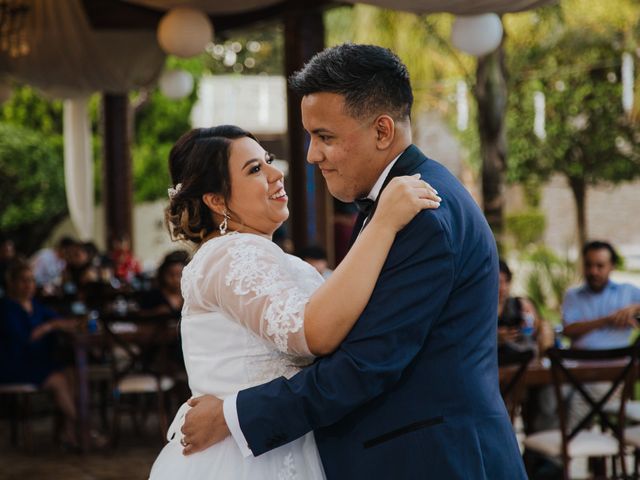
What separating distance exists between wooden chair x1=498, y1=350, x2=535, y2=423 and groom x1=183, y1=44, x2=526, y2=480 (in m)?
3.13

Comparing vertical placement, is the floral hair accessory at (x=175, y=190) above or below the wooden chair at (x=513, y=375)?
above

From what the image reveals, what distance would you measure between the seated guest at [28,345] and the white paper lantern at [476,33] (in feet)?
11.6

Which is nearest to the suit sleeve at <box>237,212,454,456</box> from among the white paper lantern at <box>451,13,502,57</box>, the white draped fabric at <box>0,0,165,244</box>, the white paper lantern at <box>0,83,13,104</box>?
the white paper lantern at <box>451,13,502,57</box>

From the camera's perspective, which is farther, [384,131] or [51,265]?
[51,265]

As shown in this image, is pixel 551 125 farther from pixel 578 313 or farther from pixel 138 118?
pixel 578 313

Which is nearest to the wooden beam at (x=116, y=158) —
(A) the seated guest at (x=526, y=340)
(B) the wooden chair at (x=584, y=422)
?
(A) the seated guest at (x=526, y=340)

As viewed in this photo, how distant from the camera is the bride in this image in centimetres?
228

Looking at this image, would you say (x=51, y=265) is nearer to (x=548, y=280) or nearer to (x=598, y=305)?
(x=548, y=280)

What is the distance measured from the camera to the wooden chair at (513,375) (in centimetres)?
555

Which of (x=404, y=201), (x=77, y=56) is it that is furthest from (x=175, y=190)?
(x=77, y=56)

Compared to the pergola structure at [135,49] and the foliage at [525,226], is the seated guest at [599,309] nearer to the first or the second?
the pergola structure at [135,49]

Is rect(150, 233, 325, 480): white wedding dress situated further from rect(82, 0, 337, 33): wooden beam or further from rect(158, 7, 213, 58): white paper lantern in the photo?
rect(82, 0, 337, 33): wooden beam

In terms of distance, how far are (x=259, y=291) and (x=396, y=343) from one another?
370mm

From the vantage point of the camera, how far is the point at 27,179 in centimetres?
1941
